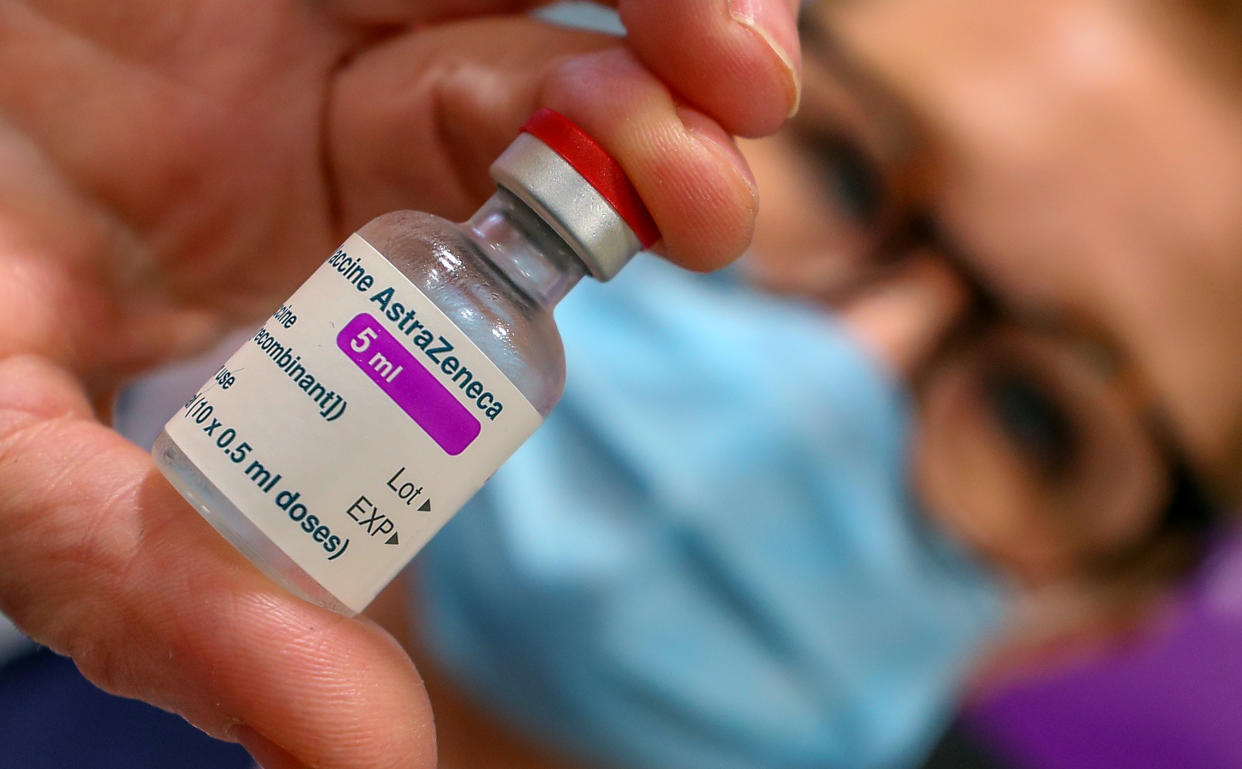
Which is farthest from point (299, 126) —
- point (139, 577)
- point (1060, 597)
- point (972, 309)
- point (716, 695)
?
point (1060, 597)

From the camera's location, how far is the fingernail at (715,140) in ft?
1.59

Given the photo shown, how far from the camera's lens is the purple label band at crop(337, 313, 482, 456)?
410 mm

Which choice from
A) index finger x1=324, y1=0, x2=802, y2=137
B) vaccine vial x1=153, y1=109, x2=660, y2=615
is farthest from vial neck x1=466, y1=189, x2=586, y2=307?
index finger x1=324, y1=0, x2=802, y2=137

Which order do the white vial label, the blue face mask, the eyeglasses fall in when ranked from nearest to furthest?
1. the white vial label
2. the blue face mask
3. the eyeglasses

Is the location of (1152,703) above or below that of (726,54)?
below

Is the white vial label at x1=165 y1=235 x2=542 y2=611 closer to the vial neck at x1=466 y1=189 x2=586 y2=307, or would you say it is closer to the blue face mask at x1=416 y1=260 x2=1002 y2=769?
the vial neck at x1=466 y1=189 x2=586 y2=307

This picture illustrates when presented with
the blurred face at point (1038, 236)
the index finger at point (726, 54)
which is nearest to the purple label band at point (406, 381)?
the index finger at point (726, 54)

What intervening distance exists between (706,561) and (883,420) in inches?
14.4

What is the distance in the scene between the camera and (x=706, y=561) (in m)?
1.09

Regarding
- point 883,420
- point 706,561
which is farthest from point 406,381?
point 883,420

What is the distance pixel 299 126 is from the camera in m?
0.69

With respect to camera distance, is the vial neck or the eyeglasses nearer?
the vial neck

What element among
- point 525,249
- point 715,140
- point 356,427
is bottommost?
point 356,427

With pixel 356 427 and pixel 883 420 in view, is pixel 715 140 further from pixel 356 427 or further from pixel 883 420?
pixel 883 420
